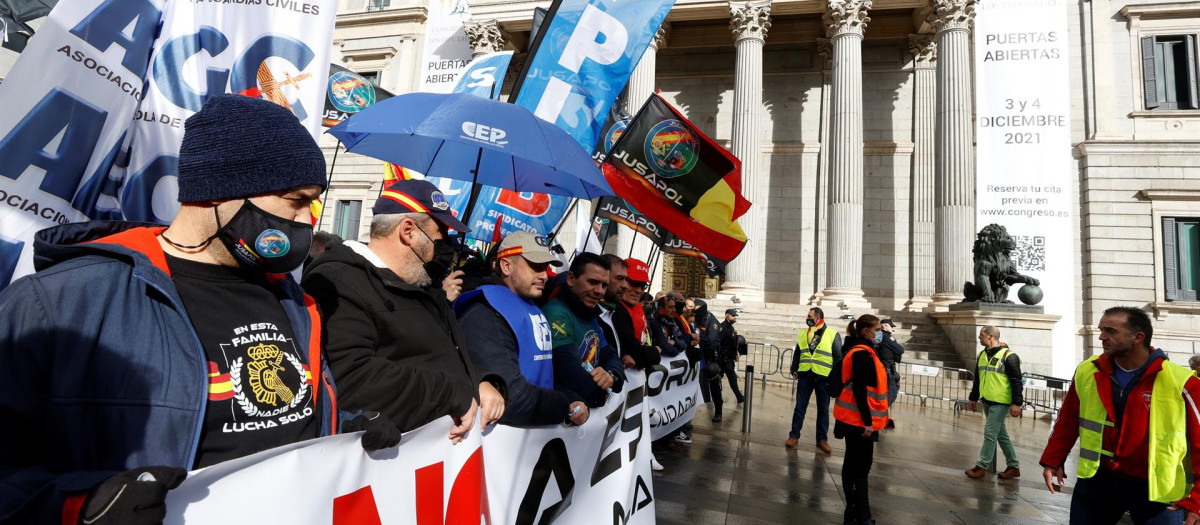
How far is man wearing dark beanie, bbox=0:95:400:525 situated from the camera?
3.64 ft

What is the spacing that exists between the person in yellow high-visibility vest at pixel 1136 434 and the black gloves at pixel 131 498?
4.21 m

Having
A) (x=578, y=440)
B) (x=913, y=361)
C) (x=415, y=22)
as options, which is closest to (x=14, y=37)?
(x=578, y=440)

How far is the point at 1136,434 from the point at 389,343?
393 centimetres

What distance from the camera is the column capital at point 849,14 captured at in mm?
20547

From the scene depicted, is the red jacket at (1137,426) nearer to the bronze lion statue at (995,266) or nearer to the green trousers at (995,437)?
the green trousers at (995,437)

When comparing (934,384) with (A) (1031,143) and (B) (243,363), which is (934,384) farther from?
(B) (243,363)

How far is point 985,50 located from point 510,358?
20.8 metres

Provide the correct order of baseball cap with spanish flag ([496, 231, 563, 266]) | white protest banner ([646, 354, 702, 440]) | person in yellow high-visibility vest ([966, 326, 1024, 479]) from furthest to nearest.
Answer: person in yellow high-visibility vest ([966, 326, 1024, 479]), white protest banner ([646, 354, 702, 440]), baseball cap with spanish flag ([496, 231, 563, 266])

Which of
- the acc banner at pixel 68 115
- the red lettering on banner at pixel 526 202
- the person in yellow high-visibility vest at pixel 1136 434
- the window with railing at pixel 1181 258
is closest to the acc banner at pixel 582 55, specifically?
the red lettering on banner at pixel 526 202

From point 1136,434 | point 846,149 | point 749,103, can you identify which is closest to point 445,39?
point 749,103

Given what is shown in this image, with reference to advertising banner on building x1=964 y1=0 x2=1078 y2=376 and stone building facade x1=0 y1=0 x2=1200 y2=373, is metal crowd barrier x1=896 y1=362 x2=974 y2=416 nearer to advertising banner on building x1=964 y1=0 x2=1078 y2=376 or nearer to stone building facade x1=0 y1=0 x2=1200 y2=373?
stone building facade x1=0 y1=0 x2=1200 y2=373

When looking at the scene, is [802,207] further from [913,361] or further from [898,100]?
[913,361]

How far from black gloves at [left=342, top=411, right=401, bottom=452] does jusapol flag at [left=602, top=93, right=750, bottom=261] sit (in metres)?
5.48

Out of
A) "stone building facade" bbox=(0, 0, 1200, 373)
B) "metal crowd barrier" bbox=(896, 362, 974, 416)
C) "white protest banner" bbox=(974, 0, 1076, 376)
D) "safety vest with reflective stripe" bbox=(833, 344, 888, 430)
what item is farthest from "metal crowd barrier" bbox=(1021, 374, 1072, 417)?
"safety vest with reflective stripe" bbox=(833, 344, 888, 430)
